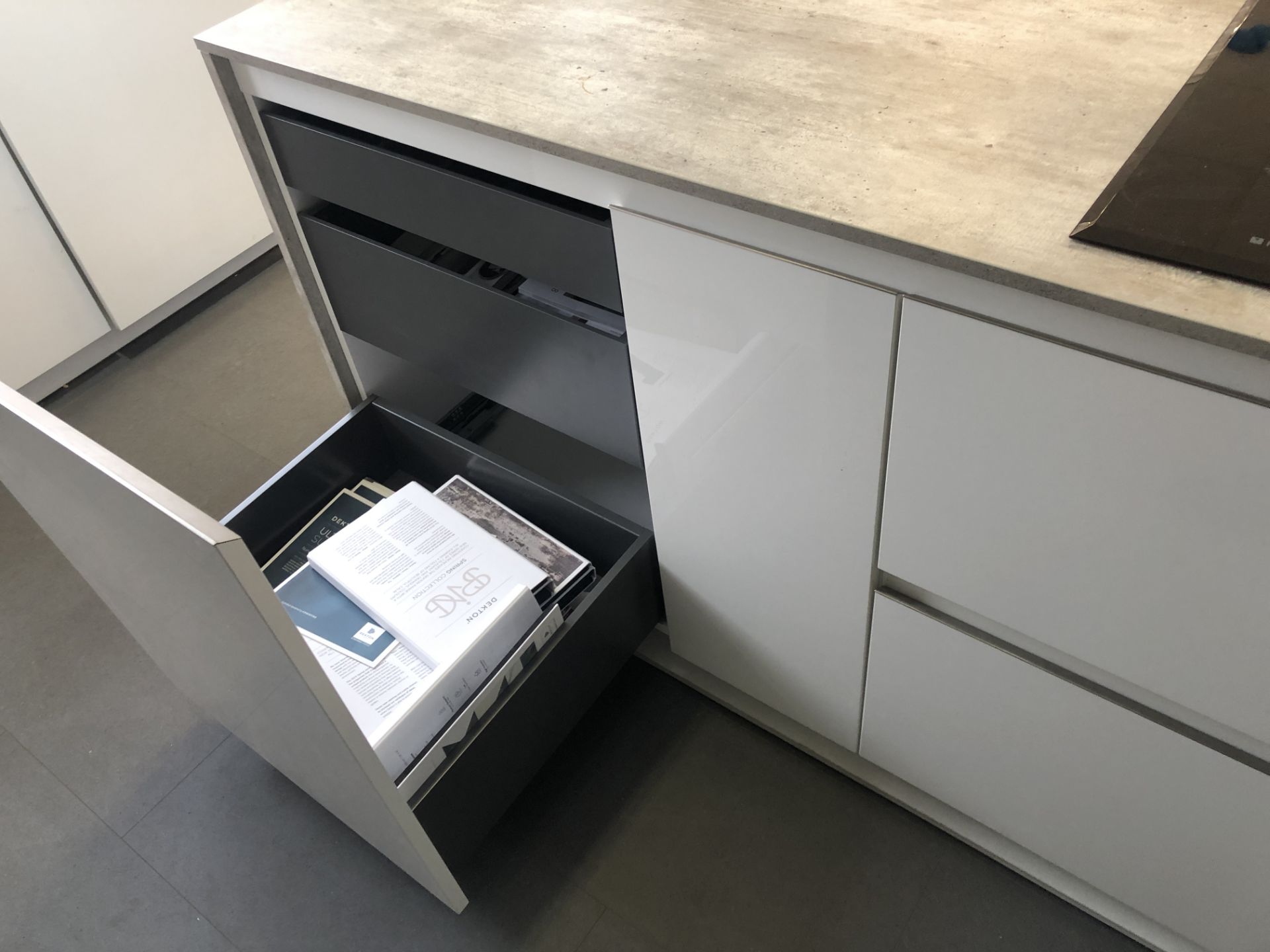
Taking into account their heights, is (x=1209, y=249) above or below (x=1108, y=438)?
above

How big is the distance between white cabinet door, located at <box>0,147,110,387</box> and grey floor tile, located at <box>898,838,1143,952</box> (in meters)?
1.63

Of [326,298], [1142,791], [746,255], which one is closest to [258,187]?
[326,298]

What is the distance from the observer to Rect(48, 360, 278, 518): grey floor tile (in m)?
1.64

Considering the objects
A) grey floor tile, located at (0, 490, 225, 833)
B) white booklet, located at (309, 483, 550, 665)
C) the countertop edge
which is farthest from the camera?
grey floor tile, located at (0, 490, 225, 833)

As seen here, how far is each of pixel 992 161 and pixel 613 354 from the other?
39cm

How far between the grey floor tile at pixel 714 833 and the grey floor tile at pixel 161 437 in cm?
75

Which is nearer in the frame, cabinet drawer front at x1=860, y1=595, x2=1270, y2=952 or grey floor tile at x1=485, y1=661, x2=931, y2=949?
cabinet drawer front at x1=860, y1=595, x2=1270, y2=952

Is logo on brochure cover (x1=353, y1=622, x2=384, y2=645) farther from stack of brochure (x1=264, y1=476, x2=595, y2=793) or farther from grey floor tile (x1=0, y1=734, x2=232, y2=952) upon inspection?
grey floor tile (x1=0, y1=734, x2=232, y2=952)

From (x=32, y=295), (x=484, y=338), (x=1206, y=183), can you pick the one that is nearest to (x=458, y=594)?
(x=484, y=338)

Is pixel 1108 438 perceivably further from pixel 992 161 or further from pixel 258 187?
pixel 258 187

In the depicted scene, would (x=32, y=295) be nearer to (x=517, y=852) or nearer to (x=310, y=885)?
(x=310, y=885)

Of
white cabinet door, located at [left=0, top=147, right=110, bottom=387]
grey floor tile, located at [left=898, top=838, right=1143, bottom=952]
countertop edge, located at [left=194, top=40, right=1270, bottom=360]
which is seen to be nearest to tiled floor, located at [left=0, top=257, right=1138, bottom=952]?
grey floor tile, located at [left=898, top=838, right=1143, bottom=952]

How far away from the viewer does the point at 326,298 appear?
1256 millimetres

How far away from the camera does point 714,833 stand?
1156mm
